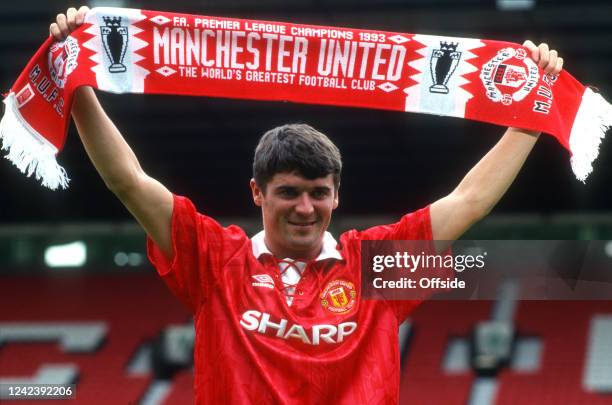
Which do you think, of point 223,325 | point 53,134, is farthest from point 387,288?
point 53,134

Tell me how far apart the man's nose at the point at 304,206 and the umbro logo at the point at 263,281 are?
0.22 metres

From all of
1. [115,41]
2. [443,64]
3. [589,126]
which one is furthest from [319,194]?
[589,126]

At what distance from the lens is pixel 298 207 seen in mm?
3029

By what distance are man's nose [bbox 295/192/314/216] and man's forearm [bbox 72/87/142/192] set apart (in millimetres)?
457

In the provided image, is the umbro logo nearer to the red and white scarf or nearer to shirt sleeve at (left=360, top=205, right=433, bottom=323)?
shirt sleeve at (left=360, top=205, right=433, bottom=323)

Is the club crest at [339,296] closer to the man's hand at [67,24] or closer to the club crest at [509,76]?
the club crest at [509,76]

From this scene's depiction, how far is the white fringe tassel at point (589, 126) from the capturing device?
11.8ft

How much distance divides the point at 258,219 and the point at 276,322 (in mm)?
12895

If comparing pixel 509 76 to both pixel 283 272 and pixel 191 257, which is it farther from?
pixel 191 257

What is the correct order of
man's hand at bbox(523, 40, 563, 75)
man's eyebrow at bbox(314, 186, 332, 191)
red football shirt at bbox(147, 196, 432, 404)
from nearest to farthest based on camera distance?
red football shirt at bbox(147, 196, 432, 404)
man's eyebrow at bbox(314, 186, 332, 191)
man's hand at bbox(523, 40, 563, 75)

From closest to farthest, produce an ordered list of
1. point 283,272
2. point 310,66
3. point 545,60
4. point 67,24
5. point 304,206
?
point 304,206 → point 283,272 → point 67,24 → point 545,60 → point 310,66

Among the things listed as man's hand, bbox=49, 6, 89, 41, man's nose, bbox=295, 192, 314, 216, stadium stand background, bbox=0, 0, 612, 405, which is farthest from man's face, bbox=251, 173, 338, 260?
stadium stand background, bbox=0, 0, 612, 405

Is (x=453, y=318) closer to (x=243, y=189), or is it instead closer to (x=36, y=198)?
(x=243, y=189)

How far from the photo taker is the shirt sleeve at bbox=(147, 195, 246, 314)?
121 inches
